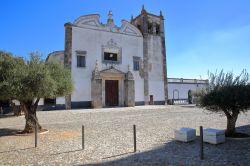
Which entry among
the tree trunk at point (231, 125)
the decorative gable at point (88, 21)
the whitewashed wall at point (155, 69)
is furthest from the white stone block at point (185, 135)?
the whitewashed wall at point (155, 69)

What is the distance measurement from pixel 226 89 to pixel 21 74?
25.7ft

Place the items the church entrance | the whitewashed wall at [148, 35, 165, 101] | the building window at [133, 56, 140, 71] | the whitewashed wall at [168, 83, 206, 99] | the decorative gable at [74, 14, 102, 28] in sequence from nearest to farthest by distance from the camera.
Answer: the decorative gable at [74, 14, 102, 28]
the church entrance
the building window at [133, 56, 140, 71]
the whitewashed wall at [148, 35, 165, 101]
the whitewashed wall at [168, 83, 206, 99]

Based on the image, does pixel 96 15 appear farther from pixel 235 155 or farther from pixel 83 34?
pixel 235 155

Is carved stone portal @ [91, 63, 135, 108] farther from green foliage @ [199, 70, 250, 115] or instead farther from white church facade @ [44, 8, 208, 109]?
green foliage @ [199, 70, 250, 115]

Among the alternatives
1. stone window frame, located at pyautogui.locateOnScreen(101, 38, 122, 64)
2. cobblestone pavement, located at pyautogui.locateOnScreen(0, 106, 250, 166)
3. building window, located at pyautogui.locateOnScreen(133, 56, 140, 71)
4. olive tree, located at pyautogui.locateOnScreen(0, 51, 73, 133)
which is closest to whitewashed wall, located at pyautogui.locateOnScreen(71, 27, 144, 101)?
stone window frame, located at pyautogui.locateOnScreen(101, 38, 122, 64)

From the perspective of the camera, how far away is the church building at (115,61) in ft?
75.3

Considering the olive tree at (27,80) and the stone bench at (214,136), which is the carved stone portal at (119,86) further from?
the stone bench at (214,136)

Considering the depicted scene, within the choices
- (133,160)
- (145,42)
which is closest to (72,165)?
(133,160)

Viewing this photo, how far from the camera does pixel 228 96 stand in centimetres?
758

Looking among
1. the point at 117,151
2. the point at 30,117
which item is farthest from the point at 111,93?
the point at 117,151

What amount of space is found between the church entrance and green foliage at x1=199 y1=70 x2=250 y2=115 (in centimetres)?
1719

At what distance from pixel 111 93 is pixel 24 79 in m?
16.9

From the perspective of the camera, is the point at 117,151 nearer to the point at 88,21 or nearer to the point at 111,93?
the point at 111,93

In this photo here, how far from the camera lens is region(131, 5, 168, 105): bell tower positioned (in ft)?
89.7
